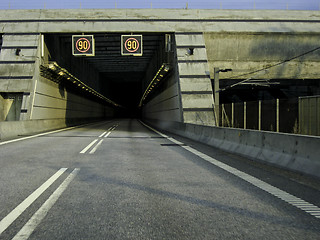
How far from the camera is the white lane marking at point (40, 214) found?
10.1 feet

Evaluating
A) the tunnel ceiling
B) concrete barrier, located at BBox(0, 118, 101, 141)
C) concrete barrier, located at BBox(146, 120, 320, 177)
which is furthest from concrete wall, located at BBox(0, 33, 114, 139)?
concrete barrier, located at BBox(146, 120, 320, 177)

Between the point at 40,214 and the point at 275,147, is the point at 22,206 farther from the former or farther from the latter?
the point at 275,147

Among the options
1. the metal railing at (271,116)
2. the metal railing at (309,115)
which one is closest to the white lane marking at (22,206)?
the metal railing at (309,115)

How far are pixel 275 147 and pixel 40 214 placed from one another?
20.0 ft

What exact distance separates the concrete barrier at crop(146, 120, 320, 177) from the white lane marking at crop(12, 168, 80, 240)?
5018 mm

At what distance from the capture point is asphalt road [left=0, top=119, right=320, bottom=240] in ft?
10.5

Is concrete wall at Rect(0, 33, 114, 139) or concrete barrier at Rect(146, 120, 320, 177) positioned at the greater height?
concrete wall at Rect(0, 33, 114, 139)

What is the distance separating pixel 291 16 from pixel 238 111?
41.6 feet

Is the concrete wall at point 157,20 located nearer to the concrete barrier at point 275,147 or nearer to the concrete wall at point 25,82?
the concrete wall at point 25,82

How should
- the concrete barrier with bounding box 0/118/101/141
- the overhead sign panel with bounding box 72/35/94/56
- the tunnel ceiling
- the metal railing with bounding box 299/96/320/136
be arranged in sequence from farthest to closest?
the tunnel ceiling < the overhead sign panel with bounding box 72/35/94/56 < the concrete barrier with bounding box 0/118/101/141 < the metal railing with bounding box 299/96/320/136

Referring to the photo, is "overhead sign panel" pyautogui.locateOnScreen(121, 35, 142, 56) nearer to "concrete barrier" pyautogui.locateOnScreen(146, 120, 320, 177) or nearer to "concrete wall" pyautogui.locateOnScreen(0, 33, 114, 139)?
"concrete wall" pyautogui.locateOnScreen(0, 33, 114, 139)

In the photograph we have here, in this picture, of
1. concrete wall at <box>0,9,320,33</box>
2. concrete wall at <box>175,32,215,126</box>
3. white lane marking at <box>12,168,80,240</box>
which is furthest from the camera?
concrete wall at <box>0,9,320,33</box>

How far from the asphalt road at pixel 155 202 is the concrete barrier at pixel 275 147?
32 centimetres

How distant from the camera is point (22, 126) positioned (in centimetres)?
1819
